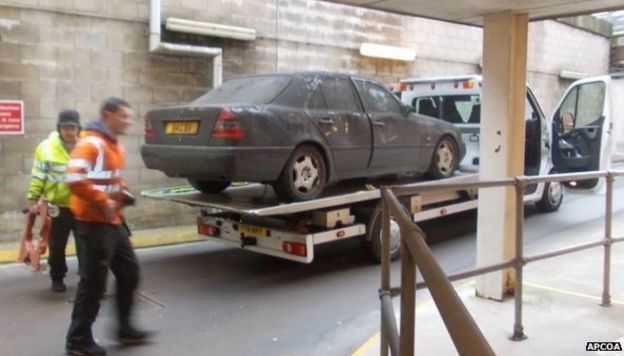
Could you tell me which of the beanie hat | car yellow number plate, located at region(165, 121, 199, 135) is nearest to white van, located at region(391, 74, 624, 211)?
car yellow number plate, located at region(165, 121, 199, 135)

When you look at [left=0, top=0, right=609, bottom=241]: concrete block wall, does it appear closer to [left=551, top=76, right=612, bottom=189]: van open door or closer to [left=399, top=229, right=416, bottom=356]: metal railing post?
[left=551, top=76, right=612, bottom=189]: van open door

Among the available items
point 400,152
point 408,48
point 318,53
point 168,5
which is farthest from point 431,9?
point 408,48

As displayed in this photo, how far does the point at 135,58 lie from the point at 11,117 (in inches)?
78.2

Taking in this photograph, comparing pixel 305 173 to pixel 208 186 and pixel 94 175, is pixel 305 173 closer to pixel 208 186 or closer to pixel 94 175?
pixel 208 186

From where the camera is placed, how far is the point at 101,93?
29.2 feet

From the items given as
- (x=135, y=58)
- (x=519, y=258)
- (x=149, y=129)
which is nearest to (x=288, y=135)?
(x=149, y=129)

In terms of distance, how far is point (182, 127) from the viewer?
21.3 feet

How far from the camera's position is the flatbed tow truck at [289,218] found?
20.9 feet

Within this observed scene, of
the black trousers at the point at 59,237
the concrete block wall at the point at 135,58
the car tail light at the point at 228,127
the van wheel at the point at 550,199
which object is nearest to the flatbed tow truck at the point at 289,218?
the car tail light at the point at 228,127

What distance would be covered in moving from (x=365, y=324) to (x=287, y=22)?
7.04m

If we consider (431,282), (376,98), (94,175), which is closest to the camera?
(431,282)

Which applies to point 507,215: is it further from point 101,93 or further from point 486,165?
point 101,93

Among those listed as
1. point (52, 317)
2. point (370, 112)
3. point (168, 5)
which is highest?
point (168, 5)

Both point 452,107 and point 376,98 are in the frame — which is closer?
point 376,98
